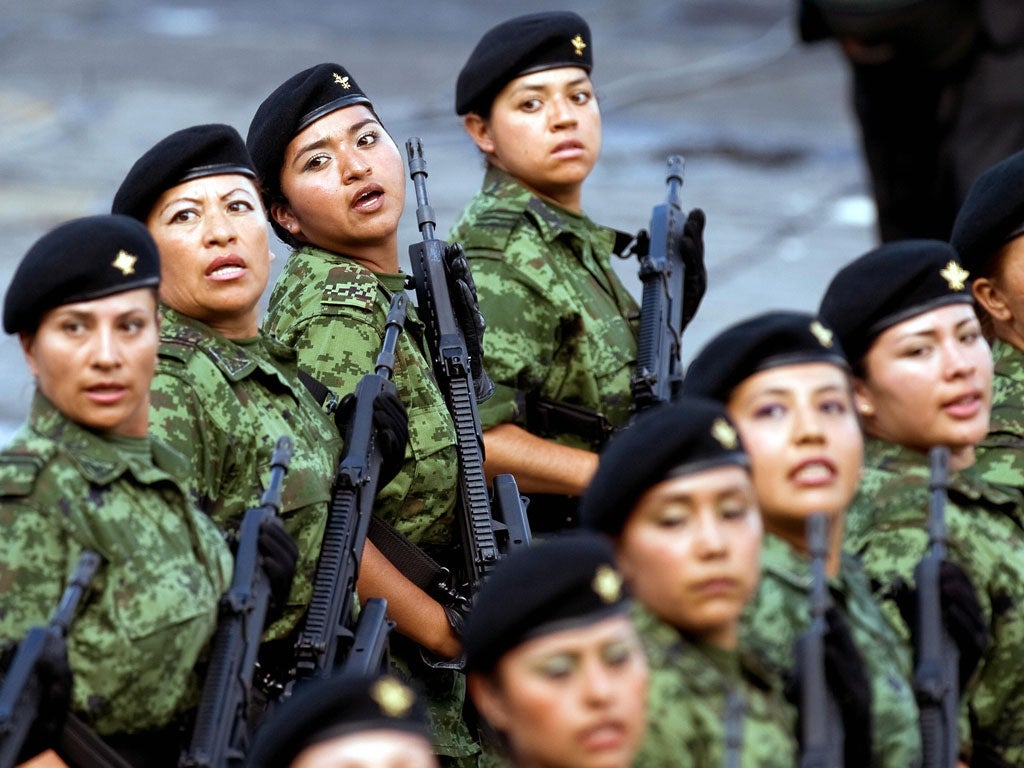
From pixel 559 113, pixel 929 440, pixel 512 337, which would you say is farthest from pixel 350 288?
pixel 929 440

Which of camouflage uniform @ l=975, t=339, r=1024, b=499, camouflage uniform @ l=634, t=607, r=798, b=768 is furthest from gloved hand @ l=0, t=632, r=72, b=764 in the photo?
camouflage uniform @ l=975, t=339, r=1024, b=499

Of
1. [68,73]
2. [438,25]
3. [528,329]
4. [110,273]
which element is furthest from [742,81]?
[110,273]

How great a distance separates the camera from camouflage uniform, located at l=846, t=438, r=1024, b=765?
4.93 m

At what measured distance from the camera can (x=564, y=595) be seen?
381 cm

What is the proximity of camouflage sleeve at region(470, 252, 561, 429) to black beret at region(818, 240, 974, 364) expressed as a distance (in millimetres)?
1446

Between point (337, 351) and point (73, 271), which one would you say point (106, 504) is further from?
point (337, 351)

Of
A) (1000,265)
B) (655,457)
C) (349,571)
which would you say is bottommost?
(655,457)

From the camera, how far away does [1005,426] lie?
562 centimetres

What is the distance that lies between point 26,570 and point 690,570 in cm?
→ 128

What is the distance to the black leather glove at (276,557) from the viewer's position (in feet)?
16.2

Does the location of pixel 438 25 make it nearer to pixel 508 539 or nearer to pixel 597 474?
pixel 508 539

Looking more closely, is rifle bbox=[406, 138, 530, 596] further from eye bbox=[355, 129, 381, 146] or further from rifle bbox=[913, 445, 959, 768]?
rifle bbox=[913, 445, 959, 768]

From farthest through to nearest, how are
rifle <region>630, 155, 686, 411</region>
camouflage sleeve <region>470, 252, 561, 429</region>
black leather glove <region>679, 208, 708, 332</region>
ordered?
black leather glove <region>679, 208, 708, 332</region> < rifle <region>630, 155, 686, 411</region> < camouflage sleeve <region>470, 252, 561, 429</region>

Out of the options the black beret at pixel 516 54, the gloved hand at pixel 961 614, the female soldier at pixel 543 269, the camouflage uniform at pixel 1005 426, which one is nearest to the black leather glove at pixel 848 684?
the gloved hand at pixel 961 614
